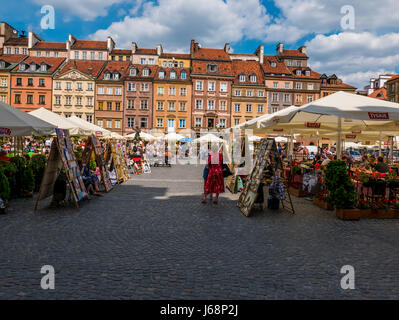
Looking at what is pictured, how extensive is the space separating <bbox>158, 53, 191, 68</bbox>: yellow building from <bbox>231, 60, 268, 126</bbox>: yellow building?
11.2 metres

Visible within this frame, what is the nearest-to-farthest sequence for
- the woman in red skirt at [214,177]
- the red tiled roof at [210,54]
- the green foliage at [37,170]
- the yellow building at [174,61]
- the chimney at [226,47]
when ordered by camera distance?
the woman in red skirt at [214,177] → the green foliage at [37,170] → the red tiled roof at [210,54] → the yellow building at [174,61] → the chimney at [226,47]

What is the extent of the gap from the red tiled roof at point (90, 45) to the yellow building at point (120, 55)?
202cm

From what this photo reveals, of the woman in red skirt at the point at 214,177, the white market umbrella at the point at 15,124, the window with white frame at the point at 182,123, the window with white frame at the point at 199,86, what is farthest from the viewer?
the window with white frame at the point at 199,86

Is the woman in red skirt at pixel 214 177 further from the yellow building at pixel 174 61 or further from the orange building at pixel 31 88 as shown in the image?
the yellow building at pixel 174 61

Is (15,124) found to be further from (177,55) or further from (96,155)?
(177,55)

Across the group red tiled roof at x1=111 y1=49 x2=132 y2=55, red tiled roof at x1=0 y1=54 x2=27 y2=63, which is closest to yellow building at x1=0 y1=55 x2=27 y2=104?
red tiled roof at x1=0 y1=54 x2=27 y2=63

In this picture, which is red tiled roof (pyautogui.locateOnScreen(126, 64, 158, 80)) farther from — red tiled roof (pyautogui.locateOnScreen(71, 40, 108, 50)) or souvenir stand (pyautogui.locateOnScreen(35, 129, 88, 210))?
souvenir stand (pyautogui.locateOnScreen(35, 129, 88, 210))

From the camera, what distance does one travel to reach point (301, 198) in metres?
12.8

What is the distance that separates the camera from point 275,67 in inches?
2601

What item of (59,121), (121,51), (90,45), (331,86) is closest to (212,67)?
(121,51)

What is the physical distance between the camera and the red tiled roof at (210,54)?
65438 mm

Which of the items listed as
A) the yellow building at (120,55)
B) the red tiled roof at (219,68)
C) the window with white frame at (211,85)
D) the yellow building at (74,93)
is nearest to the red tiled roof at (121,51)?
the yellow building at (120,55)

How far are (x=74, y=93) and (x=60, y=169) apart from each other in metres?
53.5

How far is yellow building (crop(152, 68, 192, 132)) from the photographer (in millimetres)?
61156
